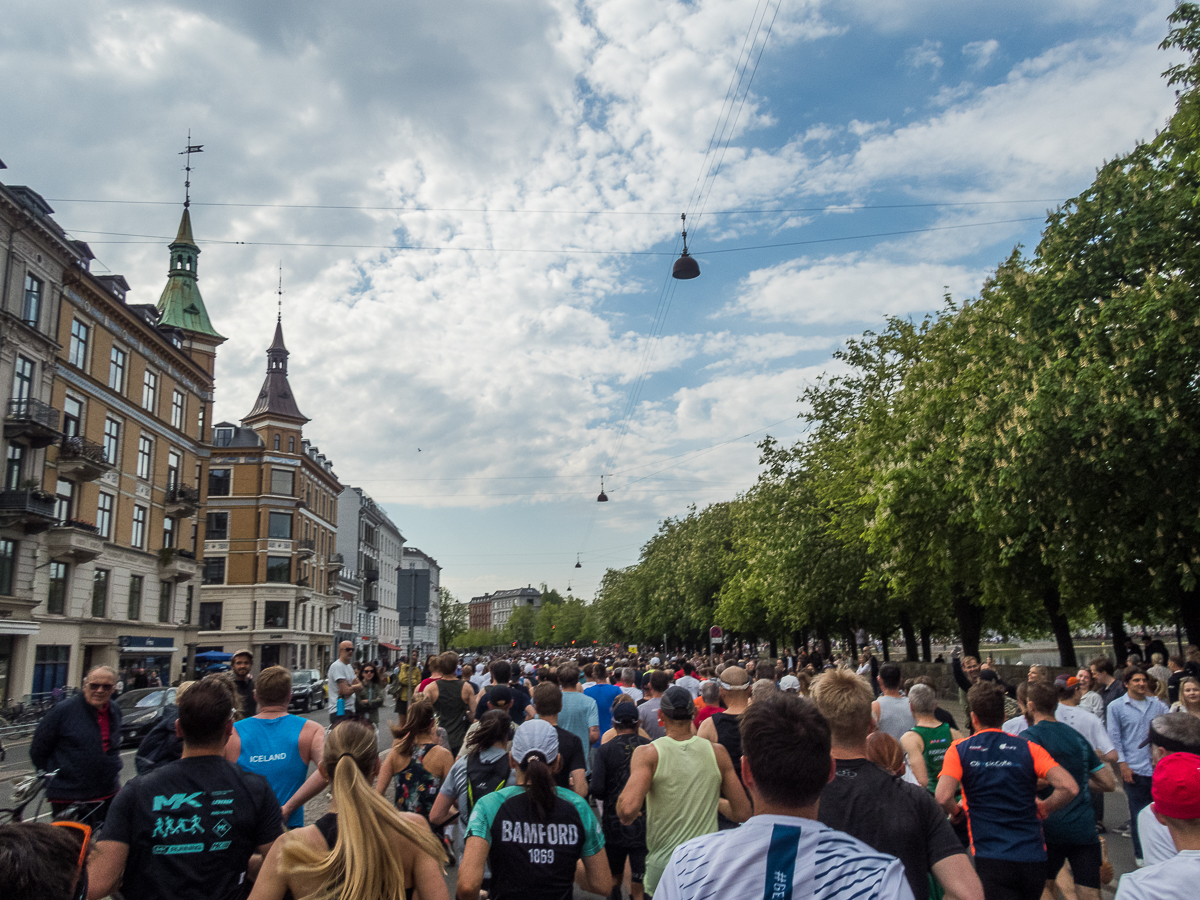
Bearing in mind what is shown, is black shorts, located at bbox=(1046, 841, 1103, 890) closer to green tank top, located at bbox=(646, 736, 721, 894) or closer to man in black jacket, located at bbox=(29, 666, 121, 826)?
green tank top, located at bbox=(646, 736, 721, 894)

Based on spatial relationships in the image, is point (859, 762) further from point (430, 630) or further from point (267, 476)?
point (430, 630)

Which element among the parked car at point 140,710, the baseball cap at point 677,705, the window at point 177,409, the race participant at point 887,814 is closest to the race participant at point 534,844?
the race participant at point 887,814

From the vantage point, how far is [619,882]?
21.1 feet

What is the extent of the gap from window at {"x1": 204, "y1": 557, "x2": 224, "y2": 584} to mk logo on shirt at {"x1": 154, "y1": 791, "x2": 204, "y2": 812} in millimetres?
59972

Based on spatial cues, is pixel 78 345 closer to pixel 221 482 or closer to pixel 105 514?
pixel 105 514

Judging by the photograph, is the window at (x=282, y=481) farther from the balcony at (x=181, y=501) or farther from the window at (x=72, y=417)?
the window at (x=72, y=417)

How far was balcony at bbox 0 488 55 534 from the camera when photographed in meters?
28.3

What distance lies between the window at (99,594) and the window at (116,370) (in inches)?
289

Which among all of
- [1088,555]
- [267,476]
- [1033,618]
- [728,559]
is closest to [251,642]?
[267,476]

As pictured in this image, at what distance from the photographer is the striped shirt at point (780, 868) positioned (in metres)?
2.08

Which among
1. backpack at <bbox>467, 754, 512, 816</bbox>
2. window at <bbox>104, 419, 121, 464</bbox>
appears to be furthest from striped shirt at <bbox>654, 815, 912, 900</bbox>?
window at <bbox>104, 419, 121, 464</bbox>

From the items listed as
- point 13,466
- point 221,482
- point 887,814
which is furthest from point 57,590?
point 887,814

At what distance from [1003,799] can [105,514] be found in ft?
122

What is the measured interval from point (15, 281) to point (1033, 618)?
4318 cm
